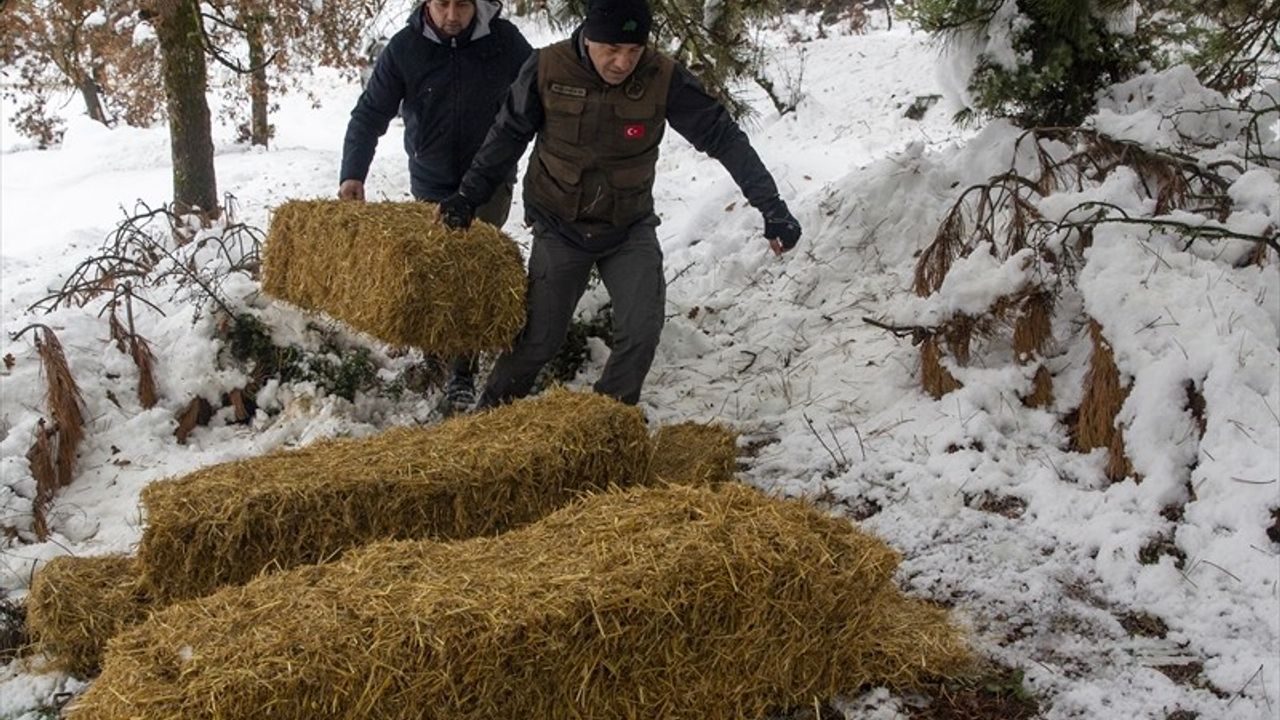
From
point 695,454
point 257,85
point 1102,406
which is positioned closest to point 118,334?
point 695,454

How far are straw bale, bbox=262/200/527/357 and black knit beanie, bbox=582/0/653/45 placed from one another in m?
1.03

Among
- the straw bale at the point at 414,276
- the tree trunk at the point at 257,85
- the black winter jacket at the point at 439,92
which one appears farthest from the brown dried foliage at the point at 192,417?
the tree trunk at the point at 257,85

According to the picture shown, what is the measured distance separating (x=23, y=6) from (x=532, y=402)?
9.33m

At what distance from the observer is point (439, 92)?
531cm

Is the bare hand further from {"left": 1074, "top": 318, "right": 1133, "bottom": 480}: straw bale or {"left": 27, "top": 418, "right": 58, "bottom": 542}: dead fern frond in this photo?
{"left": 1074, "top": 318, "right": 1133, "bottom": 480}: straw bale

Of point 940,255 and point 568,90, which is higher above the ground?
point 568,90

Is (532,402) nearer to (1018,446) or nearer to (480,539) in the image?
(480,539)

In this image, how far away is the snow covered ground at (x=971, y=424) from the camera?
11.9 ft

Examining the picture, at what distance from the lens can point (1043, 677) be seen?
11.2ft

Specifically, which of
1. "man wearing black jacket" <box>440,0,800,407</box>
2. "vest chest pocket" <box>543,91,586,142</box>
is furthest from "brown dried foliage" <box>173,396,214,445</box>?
"vest chest pocket" <box>543,91,586,142</box>

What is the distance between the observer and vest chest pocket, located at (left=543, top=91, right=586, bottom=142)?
15.2 feet

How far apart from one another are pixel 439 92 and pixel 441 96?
2cm

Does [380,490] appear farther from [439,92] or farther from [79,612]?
[439,92]

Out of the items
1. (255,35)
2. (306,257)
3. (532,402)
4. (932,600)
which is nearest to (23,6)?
(255,35)
